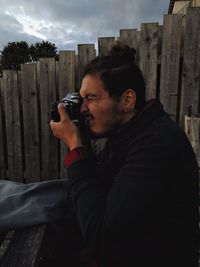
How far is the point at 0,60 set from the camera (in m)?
15.4

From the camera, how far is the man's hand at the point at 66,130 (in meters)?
1.40

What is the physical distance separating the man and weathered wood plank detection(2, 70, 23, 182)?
3013mm

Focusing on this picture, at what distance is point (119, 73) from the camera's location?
1410 millimetres

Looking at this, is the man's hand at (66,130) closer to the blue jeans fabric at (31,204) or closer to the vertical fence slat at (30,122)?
the blue jeans fabric at (31,204)

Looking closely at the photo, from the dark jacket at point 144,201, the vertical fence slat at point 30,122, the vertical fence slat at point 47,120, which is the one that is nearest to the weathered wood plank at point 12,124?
the vertical fence slat at point 30,122

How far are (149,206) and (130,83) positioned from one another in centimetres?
55

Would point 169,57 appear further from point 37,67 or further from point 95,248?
point 95,248

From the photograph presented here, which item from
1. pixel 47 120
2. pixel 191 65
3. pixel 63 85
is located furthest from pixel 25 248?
pixel 47 120

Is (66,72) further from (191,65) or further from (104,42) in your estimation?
(191,65)

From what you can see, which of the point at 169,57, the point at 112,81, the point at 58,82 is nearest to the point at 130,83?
the point at 112,81

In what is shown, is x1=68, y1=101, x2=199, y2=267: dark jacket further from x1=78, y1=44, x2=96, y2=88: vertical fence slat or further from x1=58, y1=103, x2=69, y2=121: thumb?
x1=78, y1=44, x2=96, y2=88: vertical fence slat

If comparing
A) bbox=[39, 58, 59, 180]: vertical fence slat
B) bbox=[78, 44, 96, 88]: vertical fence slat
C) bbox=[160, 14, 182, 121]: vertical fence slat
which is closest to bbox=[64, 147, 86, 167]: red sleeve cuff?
bbox=[160, 14, 182, 121]: vertical fence slat

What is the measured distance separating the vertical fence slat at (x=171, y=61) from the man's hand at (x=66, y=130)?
2.20 meters

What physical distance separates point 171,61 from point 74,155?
241 centimetres
